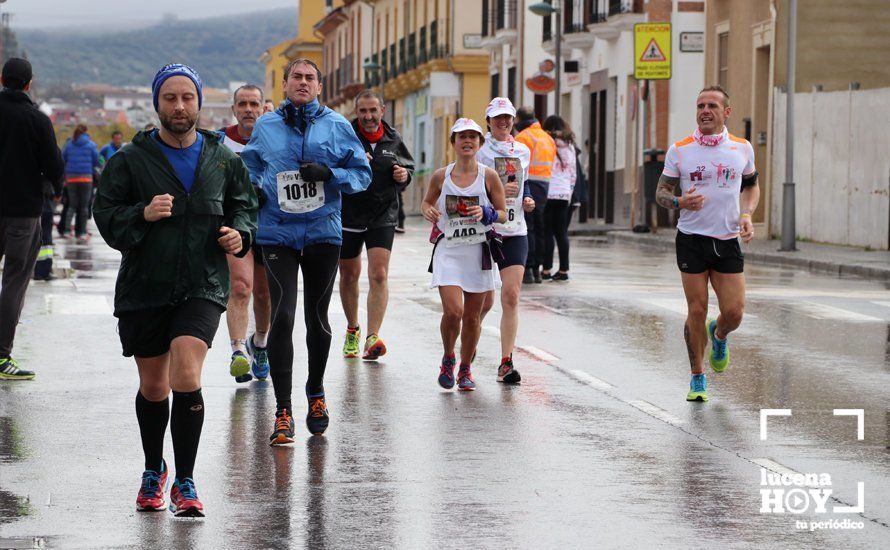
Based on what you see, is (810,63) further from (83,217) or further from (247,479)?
(247,479)

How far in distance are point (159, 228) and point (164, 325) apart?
0.40 m

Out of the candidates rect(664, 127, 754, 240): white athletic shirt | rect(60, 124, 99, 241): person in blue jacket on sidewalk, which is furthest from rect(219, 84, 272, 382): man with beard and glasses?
rect(60, 124, 99, 241): person in blue jacket on sidewalk

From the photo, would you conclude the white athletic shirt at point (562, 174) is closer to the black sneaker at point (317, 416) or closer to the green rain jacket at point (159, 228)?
the black sneaker at point (317, 416)

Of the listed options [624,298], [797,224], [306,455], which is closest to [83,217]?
[797,224]

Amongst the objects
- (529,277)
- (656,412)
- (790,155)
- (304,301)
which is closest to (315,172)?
(304,301)

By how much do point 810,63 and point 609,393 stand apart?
843 inches

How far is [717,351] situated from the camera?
456 inches

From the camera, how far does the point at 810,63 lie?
31531mm

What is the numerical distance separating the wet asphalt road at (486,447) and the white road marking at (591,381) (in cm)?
4

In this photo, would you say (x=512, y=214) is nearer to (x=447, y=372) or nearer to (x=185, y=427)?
(x=447, y=372)

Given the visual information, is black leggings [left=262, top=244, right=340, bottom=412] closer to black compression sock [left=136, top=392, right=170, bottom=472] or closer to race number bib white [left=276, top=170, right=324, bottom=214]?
race number bib white [left=276, top=170, right=324, bottom=214]

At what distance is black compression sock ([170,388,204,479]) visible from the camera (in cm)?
720

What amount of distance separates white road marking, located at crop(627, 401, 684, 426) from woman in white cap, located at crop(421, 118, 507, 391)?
1162mm

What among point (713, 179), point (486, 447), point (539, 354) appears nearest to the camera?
point (486, 447)
